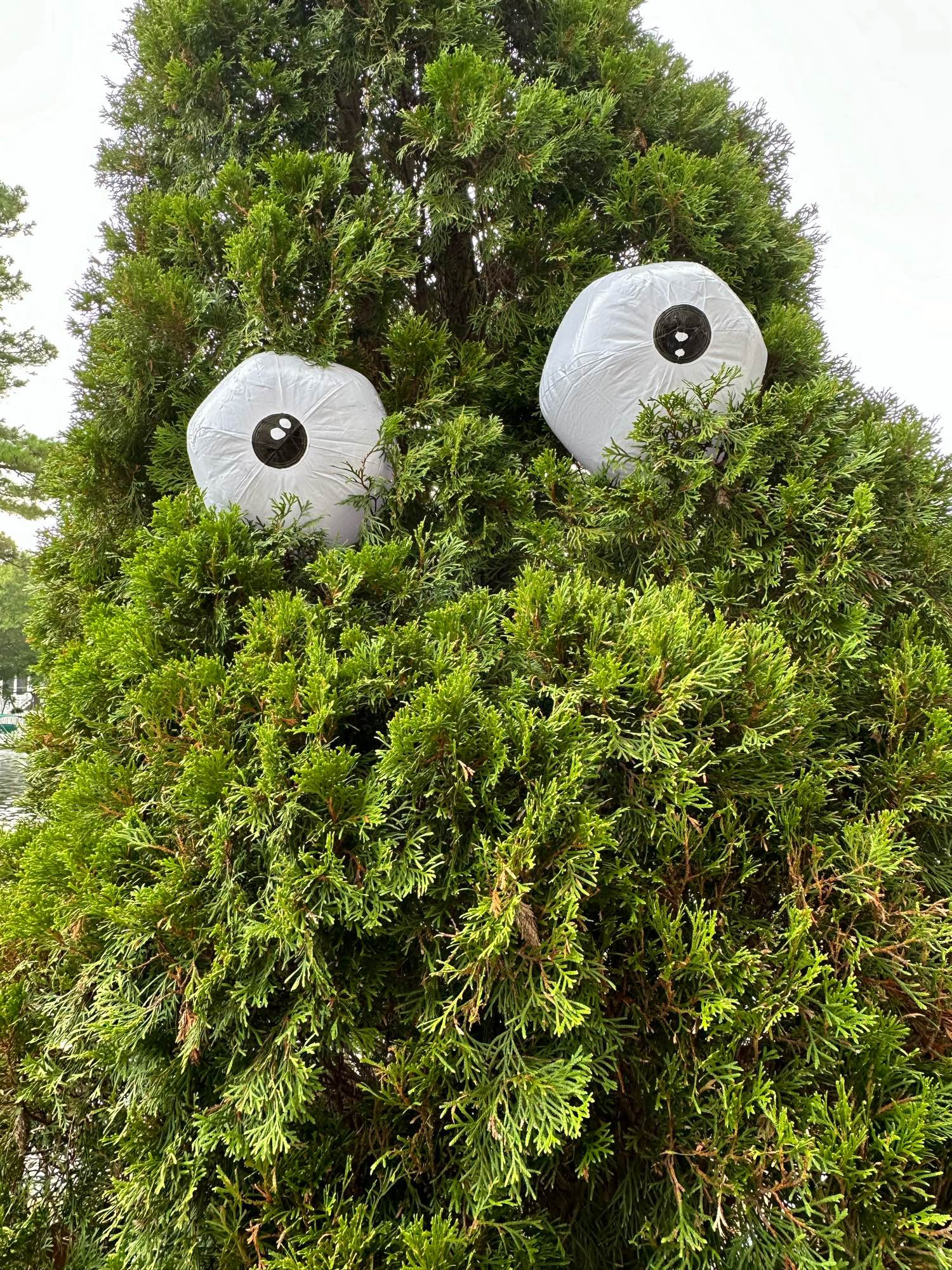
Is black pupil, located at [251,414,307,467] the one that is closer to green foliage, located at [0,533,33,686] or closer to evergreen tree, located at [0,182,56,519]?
green foliage, located at [0,533,33,686]

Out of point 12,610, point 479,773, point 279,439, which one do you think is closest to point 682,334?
point 279,439

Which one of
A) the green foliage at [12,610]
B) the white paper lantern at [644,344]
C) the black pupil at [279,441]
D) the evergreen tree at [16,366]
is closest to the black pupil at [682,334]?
the white paper lantern at [644,344]

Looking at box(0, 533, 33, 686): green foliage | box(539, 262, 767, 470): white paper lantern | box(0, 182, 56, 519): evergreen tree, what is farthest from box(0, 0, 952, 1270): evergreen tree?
box(0, 182, 56, 519): evergreen tree

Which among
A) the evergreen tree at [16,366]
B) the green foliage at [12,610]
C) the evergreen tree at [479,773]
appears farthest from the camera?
the green foliage at [12,610]

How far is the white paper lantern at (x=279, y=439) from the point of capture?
5.91 ft

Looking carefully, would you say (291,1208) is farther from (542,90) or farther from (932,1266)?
(542,90)

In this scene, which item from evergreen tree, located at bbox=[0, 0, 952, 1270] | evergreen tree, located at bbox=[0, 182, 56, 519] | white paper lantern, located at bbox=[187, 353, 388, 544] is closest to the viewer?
evergreen tree, located at bbox=[0, 0, 952, 1270]

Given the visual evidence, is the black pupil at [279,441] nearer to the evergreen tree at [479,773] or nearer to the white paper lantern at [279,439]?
the white paper lantern at [279,439]

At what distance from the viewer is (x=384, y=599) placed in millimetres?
1703

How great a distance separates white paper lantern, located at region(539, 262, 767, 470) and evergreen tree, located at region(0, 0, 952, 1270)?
0.10m

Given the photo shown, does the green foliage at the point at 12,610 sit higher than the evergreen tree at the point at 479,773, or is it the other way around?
the evergreen tree at the point at 479,773

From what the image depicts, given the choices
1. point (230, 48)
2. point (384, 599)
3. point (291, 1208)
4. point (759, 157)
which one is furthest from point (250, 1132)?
point (759, 157)

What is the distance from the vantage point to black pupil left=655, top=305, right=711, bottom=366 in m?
1.82

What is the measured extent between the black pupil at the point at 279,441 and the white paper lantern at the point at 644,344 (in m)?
0.77
